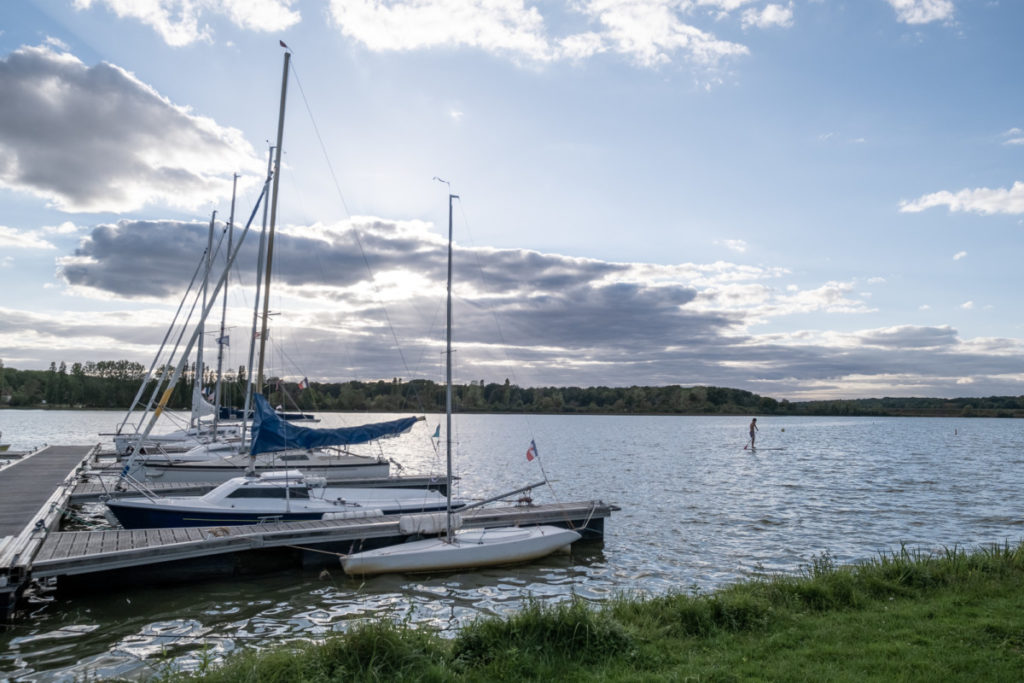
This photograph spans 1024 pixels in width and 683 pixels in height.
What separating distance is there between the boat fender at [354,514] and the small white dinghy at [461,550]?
1971 millimetres

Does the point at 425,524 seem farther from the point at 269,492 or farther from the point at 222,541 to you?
the point at 269,492

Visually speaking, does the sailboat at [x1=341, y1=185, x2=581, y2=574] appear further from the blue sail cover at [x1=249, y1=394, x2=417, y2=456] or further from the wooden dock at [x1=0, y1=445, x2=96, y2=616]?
A: the wooden dock at [x1=0, y1=445, x2=96, y2=616]

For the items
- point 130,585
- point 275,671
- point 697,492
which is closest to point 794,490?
point 697,492

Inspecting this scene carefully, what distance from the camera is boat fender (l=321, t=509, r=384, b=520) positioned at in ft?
63.7

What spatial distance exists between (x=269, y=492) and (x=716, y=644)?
49.0ft

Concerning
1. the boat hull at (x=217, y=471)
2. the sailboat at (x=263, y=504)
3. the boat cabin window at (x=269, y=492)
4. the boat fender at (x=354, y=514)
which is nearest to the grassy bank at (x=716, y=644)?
the boat fender at (x=354, y=514)

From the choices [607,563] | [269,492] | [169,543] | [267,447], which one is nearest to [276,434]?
[267,447]

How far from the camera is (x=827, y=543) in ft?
67.9

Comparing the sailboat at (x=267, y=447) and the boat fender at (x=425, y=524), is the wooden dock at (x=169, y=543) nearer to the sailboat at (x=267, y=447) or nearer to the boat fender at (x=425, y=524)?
the boat fender at (x=425, y=524)

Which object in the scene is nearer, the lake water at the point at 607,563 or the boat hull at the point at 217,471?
the lake water at the point at 607,563

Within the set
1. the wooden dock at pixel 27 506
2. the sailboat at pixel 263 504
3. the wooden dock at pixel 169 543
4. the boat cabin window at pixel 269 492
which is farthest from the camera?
the boat cabin window at pixel 269 492

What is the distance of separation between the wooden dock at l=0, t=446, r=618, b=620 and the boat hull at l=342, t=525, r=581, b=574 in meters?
1.08

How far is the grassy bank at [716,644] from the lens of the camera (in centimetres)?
706

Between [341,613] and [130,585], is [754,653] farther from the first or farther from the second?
[130,585]
